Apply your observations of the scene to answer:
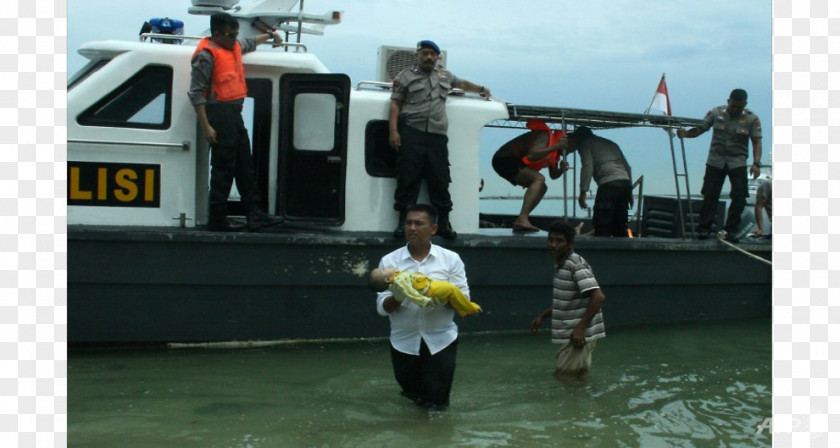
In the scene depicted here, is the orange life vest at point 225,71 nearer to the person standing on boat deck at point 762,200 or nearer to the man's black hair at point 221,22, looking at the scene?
the man's black hair at point 221,22

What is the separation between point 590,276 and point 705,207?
3.82 meters

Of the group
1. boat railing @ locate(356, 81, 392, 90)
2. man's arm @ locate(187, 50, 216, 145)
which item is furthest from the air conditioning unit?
man's arm @ locate(187, 50, 216, 145)

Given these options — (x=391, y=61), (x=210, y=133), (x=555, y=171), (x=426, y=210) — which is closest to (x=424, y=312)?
(x=426, y=210)

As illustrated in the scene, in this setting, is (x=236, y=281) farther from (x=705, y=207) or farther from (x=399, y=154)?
(x=705, y=207)

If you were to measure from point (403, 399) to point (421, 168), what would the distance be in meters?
2.47

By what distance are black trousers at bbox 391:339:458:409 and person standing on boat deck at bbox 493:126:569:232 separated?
11.6ft

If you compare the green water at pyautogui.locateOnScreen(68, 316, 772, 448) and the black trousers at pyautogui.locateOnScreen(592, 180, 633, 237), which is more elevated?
the black trousers at pyautogui.locateOnScreen(592, 180, 633, 237)

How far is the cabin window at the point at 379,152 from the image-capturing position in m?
8.22

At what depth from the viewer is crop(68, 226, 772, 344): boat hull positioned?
720 centimetres

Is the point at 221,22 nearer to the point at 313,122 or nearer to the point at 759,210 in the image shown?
→ the point at 313,122

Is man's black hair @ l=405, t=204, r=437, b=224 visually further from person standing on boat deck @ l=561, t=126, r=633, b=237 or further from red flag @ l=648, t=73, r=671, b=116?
red flag @ l=648, t=73, r=671, b=116

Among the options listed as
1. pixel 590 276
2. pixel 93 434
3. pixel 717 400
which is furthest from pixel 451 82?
pixel 93 434

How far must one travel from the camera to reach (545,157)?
9.11m

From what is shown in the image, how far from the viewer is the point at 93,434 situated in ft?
17.3
